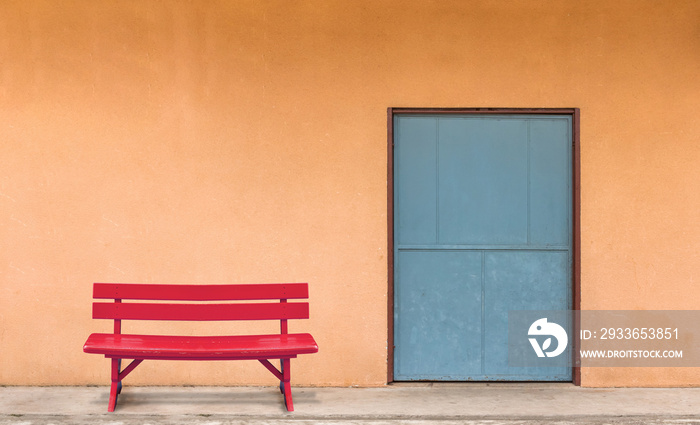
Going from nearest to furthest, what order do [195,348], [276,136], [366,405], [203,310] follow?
1. [195,348]
2. [366,405]
3. [203,310]
4. [276,136]

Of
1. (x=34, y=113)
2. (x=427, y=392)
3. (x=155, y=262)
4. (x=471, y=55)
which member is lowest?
(x=427, y=392)

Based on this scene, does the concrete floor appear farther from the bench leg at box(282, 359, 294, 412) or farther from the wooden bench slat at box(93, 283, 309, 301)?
the wooden bench slat at box(93, 283, 309, 301)

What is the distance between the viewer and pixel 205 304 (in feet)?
15.9

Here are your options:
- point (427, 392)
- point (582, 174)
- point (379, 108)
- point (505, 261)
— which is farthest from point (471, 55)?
point (427, 392)

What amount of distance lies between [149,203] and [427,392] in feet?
8.22

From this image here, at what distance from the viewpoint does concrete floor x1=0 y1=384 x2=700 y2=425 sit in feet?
14.4

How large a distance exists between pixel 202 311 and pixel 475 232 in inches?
83.2

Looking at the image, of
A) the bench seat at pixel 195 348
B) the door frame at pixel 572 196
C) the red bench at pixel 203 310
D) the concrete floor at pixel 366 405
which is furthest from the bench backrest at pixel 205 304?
the door frame at pixel 572 196

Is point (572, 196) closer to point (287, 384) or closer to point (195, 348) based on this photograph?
point (287, 384)

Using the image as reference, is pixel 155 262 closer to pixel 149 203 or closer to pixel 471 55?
pixel 149 203

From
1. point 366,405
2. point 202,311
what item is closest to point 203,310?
point 202,311

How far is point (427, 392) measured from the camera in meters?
5.03

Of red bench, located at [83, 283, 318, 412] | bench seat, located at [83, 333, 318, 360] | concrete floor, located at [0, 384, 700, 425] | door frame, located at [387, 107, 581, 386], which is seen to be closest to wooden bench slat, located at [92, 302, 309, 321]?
red bench, located at [83, 283, 318, 412]

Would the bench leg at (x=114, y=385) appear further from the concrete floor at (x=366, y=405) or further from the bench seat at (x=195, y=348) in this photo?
the bench seat at (x=195, y=348)
